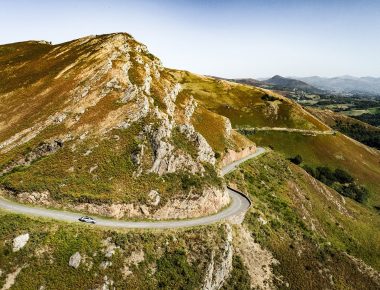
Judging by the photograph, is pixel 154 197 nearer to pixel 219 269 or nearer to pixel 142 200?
pixel 142 200

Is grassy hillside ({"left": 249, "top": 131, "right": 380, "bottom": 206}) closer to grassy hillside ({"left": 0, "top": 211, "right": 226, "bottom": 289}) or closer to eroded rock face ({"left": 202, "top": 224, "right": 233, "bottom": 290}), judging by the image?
eroded rock face ({"left": 202, "top": 224, "right": 233, "bottom": 290})

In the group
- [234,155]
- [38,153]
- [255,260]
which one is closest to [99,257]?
[38,153]

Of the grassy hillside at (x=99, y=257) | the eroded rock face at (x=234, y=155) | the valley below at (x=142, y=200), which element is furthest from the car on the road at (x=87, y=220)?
the eroded rock face at (x=234, y=155)

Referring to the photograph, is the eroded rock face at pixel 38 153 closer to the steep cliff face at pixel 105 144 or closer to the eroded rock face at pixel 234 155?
the steep cliff face at pixel 105 144

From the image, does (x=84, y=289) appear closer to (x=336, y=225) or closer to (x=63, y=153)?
(x=63, y=153)

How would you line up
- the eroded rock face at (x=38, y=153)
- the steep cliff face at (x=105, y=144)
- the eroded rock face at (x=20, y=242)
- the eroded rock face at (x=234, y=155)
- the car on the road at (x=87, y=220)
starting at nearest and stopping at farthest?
1. the eroded rock face at (x=20, y=242)
2. the car on the road at (x=87, y=220)
3. the steep cliff face at (x=105, y=144)
4. the eroded rock face at (x=38, y=153)
5. the eroded rock face at (x=234, y=155)

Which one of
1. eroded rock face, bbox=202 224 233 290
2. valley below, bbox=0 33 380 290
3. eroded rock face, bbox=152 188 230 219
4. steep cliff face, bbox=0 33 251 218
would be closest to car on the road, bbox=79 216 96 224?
valley below, bbox=0 33 380 290

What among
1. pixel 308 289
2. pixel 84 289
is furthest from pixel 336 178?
pixel 84 289
